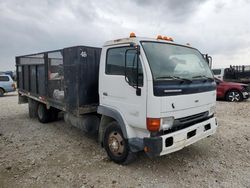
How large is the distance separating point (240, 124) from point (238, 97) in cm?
519

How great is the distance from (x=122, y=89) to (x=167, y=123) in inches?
37.3

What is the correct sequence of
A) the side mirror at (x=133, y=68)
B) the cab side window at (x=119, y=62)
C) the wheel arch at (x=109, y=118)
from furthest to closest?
the wheel arch at (x=109, y=118)
the cab side window at (x=119, y=62)
the side mirror at (x=133, y=68)

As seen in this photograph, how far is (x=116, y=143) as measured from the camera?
12.7 ft

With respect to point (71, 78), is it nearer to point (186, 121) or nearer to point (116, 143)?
point (116, 143)

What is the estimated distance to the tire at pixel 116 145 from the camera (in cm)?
372

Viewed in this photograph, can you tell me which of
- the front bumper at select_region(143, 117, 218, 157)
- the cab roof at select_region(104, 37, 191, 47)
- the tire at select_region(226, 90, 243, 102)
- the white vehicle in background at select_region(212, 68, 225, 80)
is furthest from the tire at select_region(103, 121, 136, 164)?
the white vehicle in background at select_region(212, 68, 225, 80)

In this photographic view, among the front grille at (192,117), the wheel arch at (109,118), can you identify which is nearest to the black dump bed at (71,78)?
the wheel arch at (109,118)

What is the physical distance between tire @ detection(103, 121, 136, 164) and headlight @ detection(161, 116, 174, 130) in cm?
80

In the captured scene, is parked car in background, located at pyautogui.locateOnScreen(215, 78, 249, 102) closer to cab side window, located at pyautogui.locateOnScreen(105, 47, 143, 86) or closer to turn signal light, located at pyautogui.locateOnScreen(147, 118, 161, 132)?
cab side window, located at pyautogui.locateOnScreen(105, 47, 143, 86)

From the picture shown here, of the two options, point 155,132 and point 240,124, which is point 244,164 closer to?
point 155,132

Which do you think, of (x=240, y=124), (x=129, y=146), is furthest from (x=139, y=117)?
(x=240, y=124)

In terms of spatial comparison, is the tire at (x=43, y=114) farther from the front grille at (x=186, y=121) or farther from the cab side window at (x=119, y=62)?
the front grille at (x=186, y=121)

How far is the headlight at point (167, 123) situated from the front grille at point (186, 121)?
8 centimetres

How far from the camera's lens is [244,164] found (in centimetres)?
391
